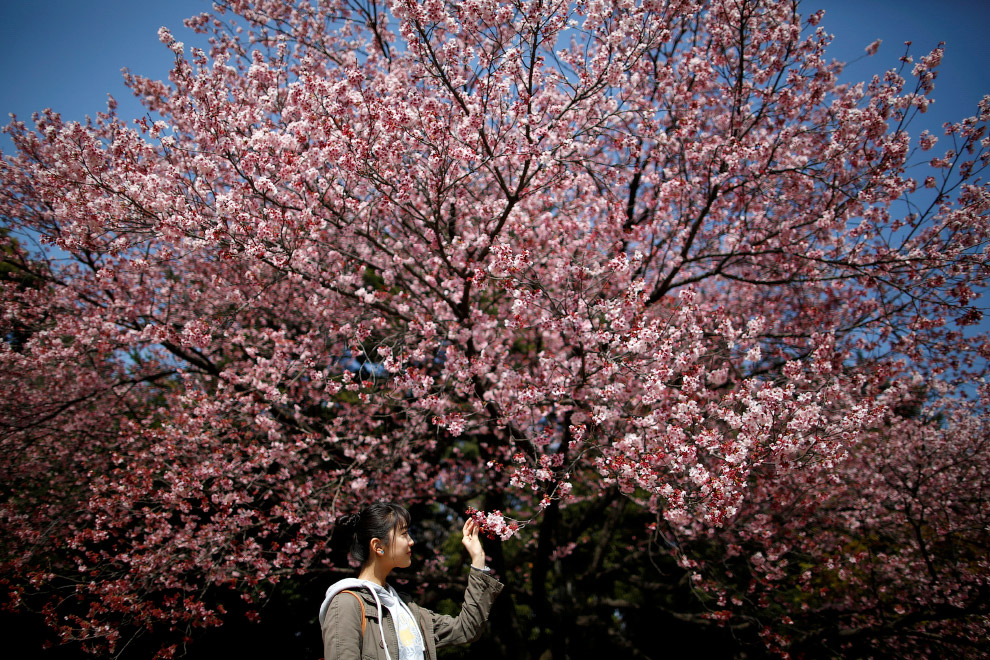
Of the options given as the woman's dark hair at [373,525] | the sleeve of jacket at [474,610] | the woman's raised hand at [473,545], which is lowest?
the sleeve of jacket at [474,610]

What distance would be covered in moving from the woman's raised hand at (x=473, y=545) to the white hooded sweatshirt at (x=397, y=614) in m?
0.41

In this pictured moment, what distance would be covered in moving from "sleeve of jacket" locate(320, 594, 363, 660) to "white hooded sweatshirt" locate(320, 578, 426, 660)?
0.16 feet

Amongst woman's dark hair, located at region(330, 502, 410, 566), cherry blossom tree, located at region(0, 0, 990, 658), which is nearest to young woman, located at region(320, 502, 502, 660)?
woman's dark hair, located at region(330, 502, 410, 566)

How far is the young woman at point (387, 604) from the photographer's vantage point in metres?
2.16

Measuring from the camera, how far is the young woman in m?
2.16

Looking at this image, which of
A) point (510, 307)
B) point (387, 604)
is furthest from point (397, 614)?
point (510, 307)

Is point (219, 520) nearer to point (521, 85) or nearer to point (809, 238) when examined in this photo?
point (521, 85)

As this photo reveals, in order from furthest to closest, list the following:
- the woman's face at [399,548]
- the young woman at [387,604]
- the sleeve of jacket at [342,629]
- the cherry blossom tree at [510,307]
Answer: the cherry blossom tree at [510,307] < the woman's face at [399,548] < the young woman at [387,604] < the sleeve of jacket at [342,629]

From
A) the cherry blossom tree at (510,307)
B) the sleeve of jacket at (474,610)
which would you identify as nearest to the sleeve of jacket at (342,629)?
the sleeve of jacket at (474,610)

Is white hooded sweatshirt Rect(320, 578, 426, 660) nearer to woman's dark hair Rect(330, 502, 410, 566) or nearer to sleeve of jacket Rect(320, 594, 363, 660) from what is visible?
sleeve of jacket Rect(320, 594, 363, 660)

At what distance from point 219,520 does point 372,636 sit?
147 inches

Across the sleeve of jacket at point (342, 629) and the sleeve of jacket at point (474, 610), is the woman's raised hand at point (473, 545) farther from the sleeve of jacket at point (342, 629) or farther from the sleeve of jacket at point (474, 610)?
the sleeve of jacket at point (342, 629)

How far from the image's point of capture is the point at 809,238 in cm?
591

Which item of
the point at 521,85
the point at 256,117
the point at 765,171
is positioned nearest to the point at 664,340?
the point at 765,171
